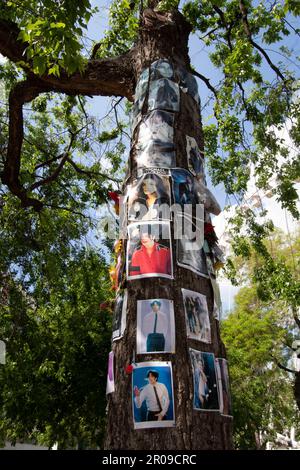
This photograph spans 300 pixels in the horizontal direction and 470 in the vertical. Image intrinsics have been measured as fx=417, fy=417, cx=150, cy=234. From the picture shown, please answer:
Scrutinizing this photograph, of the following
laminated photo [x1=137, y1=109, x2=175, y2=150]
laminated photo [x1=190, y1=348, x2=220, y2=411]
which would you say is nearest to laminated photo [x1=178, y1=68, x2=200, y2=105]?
laminated photo [x1=137, y1=109, x2=175, y2=150]

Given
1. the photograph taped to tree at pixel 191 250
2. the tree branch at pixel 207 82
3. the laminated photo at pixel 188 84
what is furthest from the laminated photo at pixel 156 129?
the tree branch at pixel 207 82

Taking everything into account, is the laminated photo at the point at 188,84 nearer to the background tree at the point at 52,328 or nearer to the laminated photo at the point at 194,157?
the laminated photo at the point at 194,157

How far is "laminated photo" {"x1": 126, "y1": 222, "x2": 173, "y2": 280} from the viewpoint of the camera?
7.72 feet

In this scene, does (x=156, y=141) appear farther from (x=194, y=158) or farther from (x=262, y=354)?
(x=262, y=354)

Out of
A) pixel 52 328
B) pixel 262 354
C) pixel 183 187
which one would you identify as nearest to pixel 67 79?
pixel 183 187

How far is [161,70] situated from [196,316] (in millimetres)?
2011

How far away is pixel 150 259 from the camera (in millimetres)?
2379

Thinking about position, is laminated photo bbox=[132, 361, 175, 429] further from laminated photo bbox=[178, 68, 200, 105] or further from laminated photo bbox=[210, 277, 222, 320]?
laminated photo bbox=[178, 68, 200, 105]

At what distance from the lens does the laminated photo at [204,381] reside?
80.5 inches

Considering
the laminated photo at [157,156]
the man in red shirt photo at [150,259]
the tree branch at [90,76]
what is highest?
the tree branch at [90,76]

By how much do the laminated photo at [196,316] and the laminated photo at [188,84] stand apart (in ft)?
5.69

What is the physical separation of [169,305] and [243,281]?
54.3ft

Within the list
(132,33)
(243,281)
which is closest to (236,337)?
(243,281)
